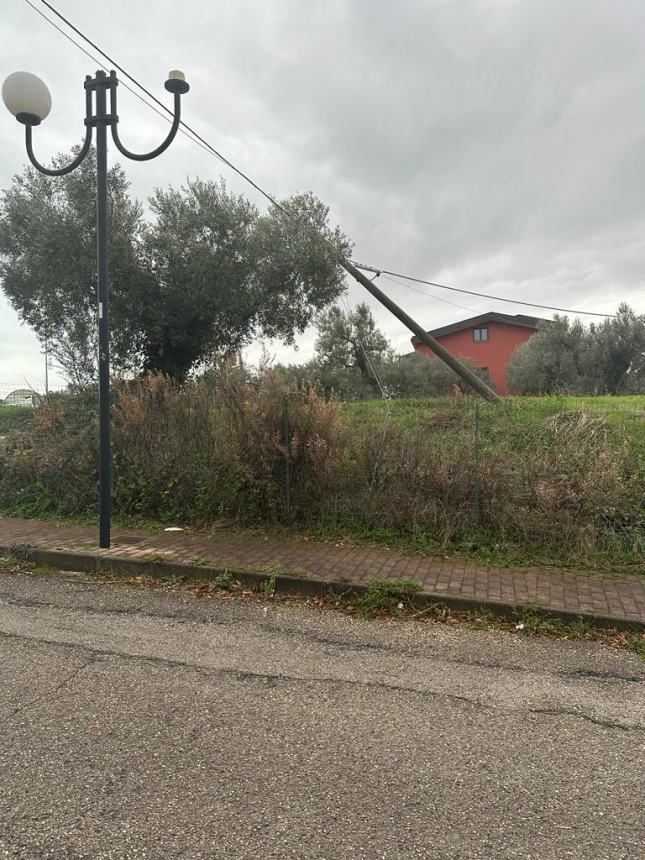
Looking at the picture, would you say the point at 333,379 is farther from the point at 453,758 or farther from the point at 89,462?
the point at 453,758

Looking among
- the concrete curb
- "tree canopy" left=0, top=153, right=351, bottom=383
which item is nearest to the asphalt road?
the concrete curb

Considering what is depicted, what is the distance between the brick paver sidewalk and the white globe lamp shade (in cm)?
495

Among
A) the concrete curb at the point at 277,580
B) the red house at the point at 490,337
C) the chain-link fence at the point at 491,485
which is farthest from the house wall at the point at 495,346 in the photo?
the concrete curb at the point at 277,580

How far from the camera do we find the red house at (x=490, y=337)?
1566 inches

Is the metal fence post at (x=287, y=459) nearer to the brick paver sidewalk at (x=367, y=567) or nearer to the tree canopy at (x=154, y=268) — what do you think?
the brick paver sidewalk at (x=367, y=567)

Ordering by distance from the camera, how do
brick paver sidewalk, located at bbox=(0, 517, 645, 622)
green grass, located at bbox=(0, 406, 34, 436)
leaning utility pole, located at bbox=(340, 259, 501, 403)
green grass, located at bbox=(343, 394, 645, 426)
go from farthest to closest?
leaning utility pole, located at bbox=(340, 259, 501, 403) → green grass, located at bbox=(0, 406, 34, 436) → green grass, located at bbox=(343, 394, 645, 426) → brick paver sidewalk, located at bbox=(0, 517, 645, 622)

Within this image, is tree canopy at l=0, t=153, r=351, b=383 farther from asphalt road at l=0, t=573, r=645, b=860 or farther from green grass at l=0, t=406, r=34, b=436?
asphalt road at l=0, t=573, r=645, b=860

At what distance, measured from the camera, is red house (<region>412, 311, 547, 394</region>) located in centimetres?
3978

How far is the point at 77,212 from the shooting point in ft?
37.8

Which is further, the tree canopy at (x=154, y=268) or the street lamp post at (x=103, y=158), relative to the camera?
the tree canopy at (x=154, y=268)

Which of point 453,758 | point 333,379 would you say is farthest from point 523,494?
point 333,379

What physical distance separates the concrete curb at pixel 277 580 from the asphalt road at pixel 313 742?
0.38 m

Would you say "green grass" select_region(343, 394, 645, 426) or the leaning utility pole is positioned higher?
the leaning utility pole

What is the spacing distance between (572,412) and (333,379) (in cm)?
1417
